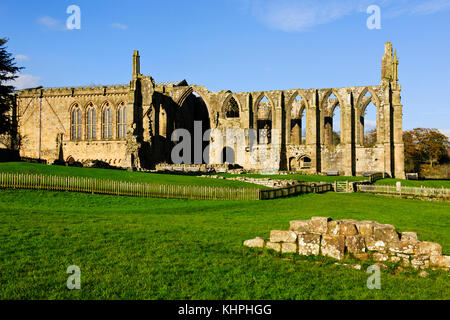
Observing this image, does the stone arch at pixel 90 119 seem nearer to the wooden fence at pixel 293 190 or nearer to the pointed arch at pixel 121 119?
the pointed arch at pixel 121 119

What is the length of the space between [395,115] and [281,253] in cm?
4578

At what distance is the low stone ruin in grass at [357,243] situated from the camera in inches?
321

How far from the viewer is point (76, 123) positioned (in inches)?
2186

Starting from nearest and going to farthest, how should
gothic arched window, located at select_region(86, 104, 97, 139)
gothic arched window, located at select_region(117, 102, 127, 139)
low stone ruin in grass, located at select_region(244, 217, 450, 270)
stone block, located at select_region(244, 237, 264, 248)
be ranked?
low stone ruin in grass, located at select_region(244, 217, 450, 270), stone block, located at select_region(244, 237, 264, 248), gothic arched window, located at select_region(117, 102, 127, 139), gothic arched window, located at select_region(86, 104, 97, 139)

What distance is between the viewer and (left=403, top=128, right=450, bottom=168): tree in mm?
67875

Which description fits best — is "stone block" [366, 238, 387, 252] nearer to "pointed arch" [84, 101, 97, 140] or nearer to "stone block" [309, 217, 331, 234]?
"stone block" [309, 217, 331, 234]

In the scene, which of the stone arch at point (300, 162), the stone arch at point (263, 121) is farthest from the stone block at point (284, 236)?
the stone arch at point (263, 121)

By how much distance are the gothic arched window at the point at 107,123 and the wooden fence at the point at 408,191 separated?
36462 millimetres

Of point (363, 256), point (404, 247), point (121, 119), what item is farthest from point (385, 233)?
point (121, 119)

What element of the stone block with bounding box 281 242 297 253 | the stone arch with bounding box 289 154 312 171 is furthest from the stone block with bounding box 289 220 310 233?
the stone arch with bounding box 289 154 312 171

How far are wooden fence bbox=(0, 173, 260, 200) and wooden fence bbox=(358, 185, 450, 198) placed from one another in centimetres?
1320

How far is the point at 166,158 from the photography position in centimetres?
5319

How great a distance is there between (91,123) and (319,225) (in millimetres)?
51611
